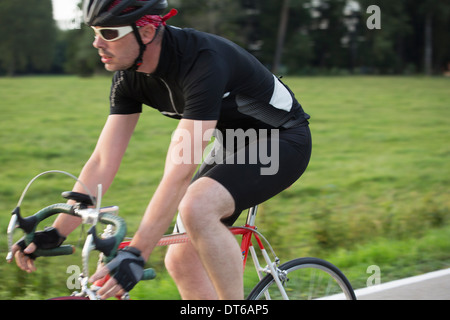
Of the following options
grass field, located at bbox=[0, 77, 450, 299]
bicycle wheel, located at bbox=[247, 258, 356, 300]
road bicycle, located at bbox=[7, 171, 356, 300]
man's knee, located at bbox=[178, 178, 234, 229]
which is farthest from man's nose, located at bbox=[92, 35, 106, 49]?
grass field, located at bbox=[0, 77, 450, 299]

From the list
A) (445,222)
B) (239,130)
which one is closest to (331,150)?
(445,222)

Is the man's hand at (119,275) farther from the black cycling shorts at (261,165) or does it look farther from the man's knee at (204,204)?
the black cycling shorts at (261,165)

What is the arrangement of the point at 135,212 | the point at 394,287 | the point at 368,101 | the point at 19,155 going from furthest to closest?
the point at 368,101, the point at 19,155, the point at 135,212, the point at 394,287

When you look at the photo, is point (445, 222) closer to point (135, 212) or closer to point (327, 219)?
point (327, 219)

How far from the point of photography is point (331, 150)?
1188cm

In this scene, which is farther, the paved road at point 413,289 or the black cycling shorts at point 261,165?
the paved road at point 413,289

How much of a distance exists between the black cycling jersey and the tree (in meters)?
22.7

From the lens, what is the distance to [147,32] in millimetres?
2389

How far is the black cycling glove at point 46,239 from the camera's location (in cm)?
229

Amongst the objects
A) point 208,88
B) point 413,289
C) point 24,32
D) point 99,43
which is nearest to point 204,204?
point 208,88

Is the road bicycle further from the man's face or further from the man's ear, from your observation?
the man's ear

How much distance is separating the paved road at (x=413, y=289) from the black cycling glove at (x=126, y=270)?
8.38 ft

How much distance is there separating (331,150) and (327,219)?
20.1 ft

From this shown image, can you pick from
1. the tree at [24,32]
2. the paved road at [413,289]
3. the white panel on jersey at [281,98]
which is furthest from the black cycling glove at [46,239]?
the tree at [24,32]
